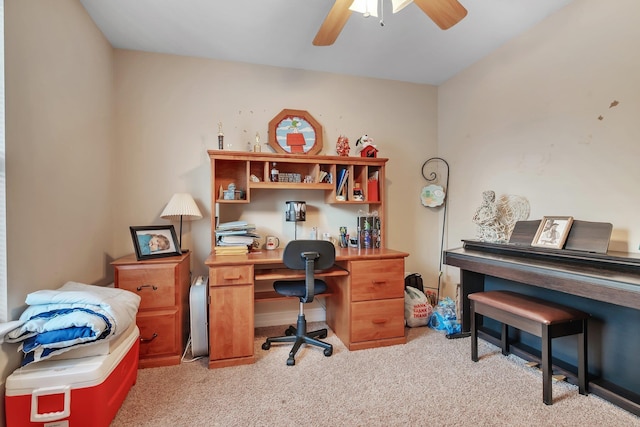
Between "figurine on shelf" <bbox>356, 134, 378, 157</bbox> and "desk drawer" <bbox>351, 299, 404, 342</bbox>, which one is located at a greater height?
"figurine on shelf" <bbox>356, 134, 378, 157</bbox>

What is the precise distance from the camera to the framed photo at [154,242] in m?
2.10

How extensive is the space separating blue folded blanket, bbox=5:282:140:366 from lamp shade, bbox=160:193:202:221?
0.97m

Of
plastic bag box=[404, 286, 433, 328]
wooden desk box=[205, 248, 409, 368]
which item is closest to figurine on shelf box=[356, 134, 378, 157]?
wooden desk box=[205, 248, 409, 368]

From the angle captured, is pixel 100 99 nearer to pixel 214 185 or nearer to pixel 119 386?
pixel 214 185

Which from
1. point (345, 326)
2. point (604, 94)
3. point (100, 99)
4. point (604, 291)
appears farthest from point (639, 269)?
point (100, 99)

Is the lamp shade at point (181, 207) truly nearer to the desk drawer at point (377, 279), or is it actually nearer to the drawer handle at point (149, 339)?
the drawer handle at point (149, 339)

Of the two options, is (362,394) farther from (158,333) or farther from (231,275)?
(158,333)

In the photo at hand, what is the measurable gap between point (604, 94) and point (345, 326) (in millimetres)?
2414

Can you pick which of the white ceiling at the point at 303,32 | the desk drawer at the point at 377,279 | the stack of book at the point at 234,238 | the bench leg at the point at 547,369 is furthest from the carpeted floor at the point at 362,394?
the white ceiling at the point at 303,32

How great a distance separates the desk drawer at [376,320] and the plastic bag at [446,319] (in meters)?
0.49

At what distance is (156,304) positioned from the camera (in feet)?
6.71

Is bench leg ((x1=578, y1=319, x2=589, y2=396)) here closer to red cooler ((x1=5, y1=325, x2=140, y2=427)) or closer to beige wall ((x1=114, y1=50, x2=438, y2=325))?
beige wall ((x1=114, y1=50, x2=438, y2=325))

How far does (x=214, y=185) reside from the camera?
2.39 m

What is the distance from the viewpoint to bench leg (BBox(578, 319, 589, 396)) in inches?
66.2
